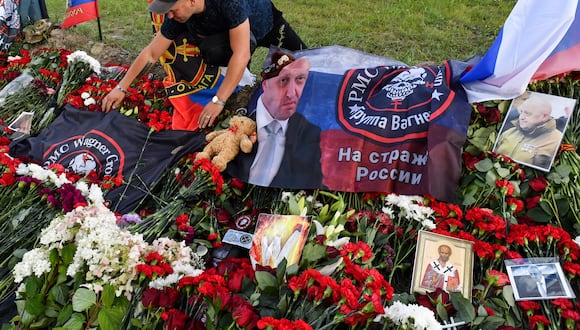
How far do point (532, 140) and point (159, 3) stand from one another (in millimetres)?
1921

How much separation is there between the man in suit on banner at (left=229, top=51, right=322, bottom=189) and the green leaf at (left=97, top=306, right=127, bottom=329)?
1.01 metres

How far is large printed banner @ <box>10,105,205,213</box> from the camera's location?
2.59 meters

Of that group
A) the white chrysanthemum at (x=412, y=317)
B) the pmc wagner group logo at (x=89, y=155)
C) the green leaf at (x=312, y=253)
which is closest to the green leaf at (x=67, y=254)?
the green leaf at (x=312, y=253)

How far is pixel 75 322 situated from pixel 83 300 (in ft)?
0.23

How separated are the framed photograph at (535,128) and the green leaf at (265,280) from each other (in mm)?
1312

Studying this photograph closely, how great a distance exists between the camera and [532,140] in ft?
7.32

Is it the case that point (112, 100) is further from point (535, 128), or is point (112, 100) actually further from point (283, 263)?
point (535, 128)

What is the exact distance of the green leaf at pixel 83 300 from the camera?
5.21ft

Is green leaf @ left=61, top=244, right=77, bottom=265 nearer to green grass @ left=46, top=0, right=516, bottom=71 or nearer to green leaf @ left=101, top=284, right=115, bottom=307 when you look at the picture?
green leaf @ left=101, top=284, right=115, bottom=307

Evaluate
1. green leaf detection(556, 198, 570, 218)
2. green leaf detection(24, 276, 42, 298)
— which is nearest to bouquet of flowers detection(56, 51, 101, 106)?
green leaf detection(24, 276, 42, 298)

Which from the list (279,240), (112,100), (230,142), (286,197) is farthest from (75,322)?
(112,100)

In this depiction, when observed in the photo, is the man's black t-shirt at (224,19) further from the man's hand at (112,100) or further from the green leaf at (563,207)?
the green leaf at (563,207)

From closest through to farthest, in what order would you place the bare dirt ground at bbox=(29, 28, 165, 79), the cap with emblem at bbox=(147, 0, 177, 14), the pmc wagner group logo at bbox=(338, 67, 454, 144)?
the pmc wagner group logo at bbox=(338, 67, 454, 144)
the cap with emblem at bbox=(147, 0, 177, 14)
the bare dirt ground at bbox=(29, 28, 165, 79)

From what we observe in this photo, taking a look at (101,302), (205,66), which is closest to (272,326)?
(101,302)
